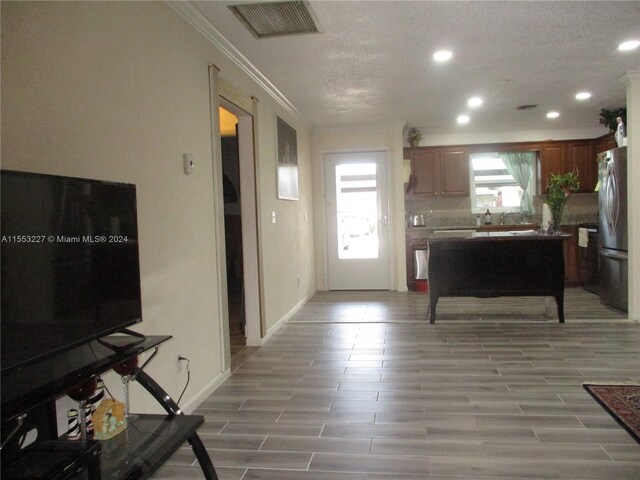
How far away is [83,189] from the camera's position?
1.47m

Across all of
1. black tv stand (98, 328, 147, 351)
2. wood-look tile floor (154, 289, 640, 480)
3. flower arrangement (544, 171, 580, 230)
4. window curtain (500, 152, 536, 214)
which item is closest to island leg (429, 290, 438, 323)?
wood-look tile floor (154, 289, 640, 480)

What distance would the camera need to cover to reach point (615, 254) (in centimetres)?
512

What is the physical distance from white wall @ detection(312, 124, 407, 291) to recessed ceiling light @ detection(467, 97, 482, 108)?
1223 millimetres

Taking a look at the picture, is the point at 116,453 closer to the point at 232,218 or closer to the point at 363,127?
the point at 232,218

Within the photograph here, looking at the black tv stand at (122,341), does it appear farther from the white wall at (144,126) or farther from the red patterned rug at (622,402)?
the red patterned rug at (622,402)

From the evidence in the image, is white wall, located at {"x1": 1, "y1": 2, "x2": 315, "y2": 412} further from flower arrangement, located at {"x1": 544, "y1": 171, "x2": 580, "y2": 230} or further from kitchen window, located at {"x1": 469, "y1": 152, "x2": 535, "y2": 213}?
kitchen window, located at {"x1": 469, "y1": 152, "x2": 535, "y2": 213}

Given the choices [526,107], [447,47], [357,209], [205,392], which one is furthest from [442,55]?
[357,209]

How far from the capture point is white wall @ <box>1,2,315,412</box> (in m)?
1.67

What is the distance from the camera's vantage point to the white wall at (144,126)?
1.67 m

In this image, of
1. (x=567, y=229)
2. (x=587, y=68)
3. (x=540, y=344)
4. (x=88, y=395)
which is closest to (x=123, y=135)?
(x=88, y=395)

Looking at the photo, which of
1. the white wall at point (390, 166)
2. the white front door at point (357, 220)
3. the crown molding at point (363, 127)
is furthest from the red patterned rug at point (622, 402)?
the crown molding at point (363, 127)

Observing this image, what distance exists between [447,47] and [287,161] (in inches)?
89.1

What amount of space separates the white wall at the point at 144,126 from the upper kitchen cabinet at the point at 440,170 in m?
4.01

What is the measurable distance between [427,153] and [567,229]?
2.33 metres
